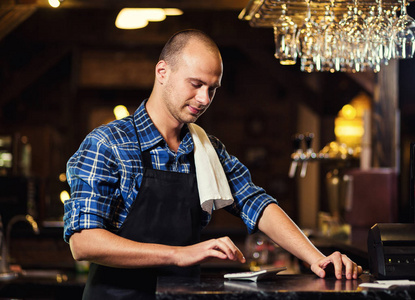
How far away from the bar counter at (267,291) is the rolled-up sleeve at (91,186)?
303 millimetres

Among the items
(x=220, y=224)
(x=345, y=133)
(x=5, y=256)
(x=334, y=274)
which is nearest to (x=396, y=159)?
(x=5, y=256)

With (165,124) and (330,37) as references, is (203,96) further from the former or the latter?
(330,37)

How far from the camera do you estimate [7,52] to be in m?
10.1

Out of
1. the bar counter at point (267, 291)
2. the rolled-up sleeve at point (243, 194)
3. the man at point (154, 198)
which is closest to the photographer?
the bar counter at point (267, 291)

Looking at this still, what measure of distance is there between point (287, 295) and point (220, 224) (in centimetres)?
880

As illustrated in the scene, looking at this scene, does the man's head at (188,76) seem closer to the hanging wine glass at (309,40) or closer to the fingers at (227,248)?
the fingers at (227,248)

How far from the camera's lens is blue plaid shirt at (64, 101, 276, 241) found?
Answer: 2.11 meters

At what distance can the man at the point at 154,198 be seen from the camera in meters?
2.05

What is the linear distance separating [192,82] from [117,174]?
0.39 meters

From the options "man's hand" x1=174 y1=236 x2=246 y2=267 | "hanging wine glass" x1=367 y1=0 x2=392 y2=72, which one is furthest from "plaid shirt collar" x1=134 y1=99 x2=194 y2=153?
"hanging wine glass" x1=367 y1=0 x2=392 y2=72

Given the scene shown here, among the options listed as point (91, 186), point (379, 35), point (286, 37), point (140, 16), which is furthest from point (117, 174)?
point (140, 16)

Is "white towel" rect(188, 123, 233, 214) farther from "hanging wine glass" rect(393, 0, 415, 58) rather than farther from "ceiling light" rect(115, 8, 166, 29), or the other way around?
"ceiling light" rect(115, 8, 166, 29)

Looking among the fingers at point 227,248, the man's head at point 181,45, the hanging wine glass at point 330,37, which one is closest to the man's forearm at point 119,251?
the fingers at point 227,248

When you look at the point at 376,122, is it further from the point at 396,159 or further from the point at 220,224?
the point at 220,224
